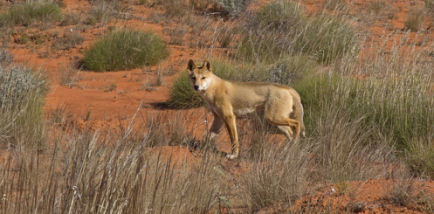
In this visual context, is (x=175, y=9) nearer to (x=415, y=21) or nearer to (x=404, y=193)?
(x=415, y=21)

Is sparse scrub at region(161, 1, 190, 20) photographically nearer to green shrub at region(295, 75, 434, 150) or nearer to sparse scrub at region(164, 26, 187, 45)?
sparse scrub at region(164, 26, 187, 45)

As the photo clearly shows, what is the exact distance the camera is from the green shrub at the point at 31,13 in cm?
1764

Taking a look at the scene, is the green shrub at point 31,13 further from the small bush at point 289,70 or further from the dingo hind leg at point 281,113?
the dingo hind leg at point 281,113

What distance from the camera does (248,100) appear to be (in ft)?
25.8

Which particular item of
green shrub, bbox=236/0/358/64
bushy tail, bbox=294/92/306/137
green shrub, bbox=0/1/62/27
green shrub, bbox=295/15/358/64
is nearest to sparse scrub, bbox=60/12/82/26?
green shrub, bbox=0/1/62/27

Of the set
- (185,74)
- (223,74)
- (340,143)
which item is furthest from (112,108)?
(340,143)

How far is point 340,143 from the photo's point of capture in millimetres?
6207

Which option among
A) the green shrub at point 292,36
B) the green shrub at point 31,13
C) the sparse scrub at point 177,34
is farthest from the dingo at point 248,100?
the green shrub at point 31,13

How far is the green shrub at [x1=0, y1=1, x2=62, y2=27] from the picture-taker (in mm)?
17641

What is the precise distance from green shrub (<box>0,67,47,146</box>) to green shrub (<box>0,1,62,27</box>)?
8.81 meters

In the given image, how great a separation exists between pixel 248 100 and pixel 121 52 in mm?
6970

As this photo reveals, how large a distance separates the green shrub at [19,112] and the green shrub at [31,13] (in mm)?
8813

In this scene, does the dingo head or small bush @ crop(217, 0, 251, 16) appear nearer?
the dingo head

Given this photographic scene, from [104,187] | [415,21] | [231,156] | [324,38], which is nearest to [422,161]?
[231,156]
